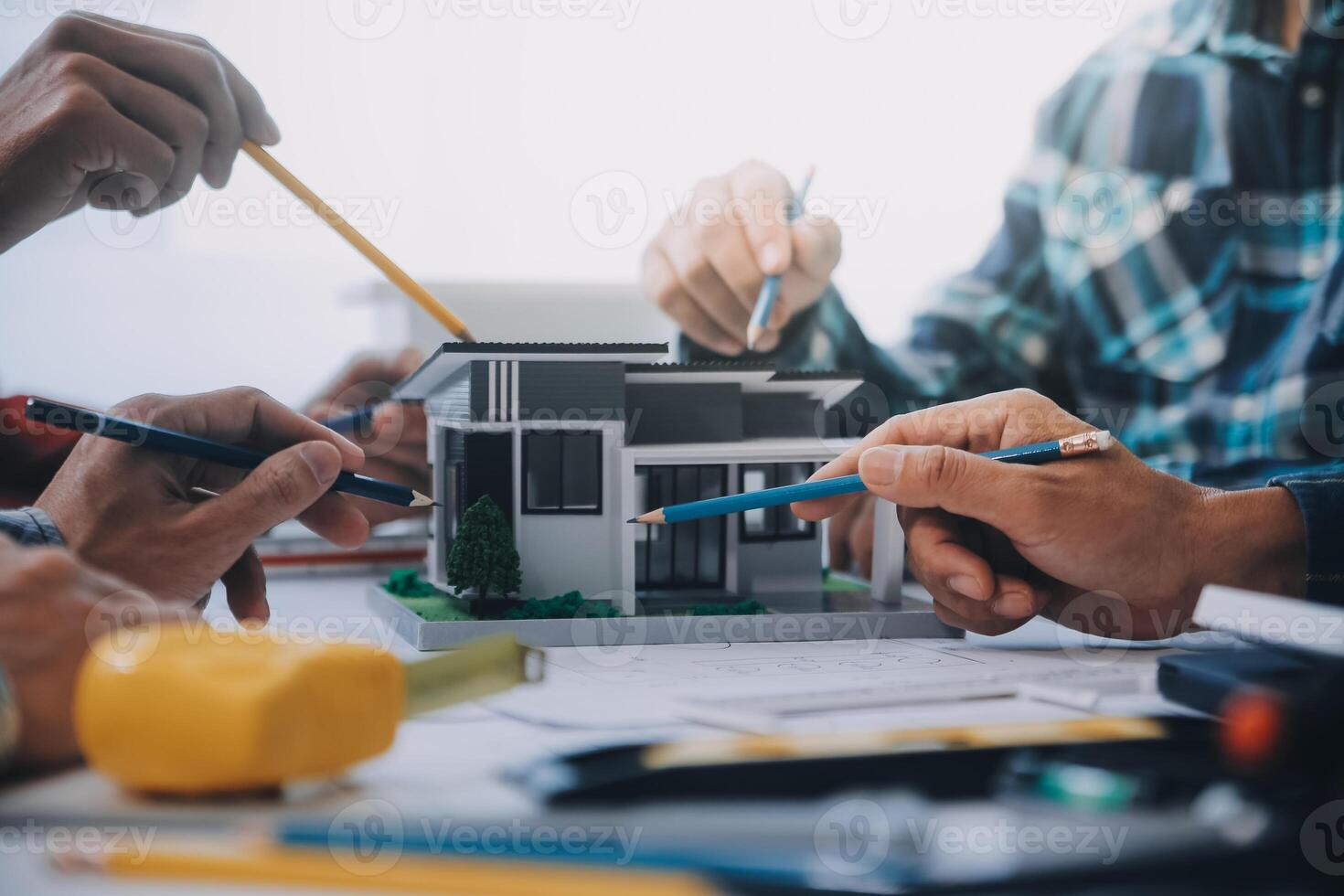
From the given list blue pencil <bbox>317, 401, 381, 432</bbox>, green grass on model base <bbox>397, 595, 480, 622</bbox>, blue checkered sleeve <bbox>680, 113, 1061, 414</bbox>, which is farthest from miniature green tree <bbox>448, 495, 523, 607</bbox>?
blue checkered sleeve <bbox>680, 113, 1061, 414</bbox>

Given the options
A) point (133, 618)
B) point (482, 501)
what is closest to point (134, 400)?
point (482, 501)

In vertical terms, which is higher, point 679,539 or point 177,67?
point 177,67

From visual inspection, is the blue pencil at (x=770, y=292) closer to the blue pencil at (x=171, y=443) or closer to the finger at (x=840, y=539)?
the finger at (x=840, y=539)

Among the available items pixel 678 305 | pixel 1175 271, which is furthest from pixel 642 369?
pixel 1175 271

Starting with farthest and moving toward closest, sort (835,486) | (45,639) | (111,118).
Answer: (111,118) → (835,486) → (45,639)

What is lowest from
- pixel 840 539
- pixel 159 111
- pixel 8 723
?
pixel 840 539

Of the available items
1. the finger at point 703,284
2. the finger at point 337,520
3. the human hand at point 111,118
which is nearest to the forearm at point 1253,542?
the finger at point 337,520

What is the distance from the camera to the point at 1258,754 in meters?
0.46

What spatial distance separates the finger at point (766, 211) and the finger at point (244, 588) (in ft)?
2.84

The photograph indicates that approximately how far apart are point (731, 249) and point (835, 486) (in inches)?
30.9

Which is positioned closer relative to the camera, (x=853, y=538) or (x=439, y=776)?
(x=439, y=776)

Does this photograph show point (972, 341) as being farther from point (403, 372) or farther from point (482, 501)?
point (482, 501)

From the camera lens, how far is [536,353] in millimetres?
1010

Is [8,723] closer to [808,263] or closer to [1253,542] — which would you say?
[1253,542]
